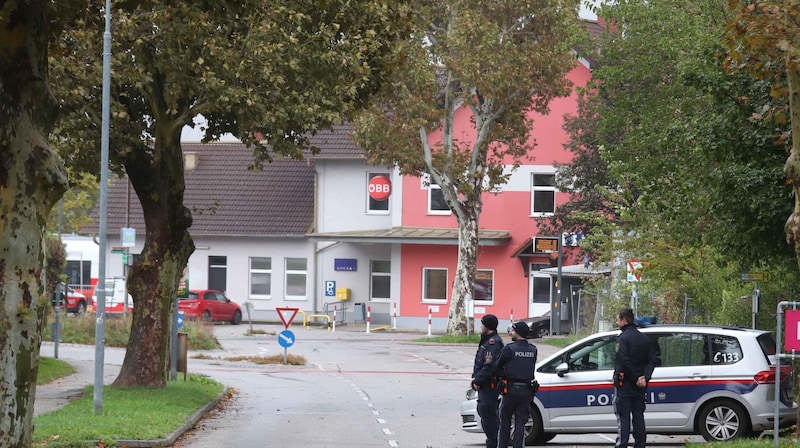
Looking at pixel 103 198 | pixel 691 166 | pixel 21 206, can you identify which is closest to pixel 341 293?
pixel 691 166

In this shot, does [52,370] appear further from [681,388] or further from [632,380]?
[632,380]

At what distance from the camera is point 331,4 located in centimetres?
1922

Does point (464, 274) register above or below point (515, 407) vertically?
above

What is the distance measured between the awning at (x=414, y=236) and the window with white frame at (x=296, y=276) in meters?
2.93

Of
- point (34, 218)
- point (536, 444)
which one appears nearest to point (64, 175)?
point (34, 218)

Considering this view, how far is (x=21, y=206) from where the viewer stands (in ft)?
36.4

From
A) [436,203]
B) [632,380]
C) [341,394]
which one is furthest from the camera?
[436,203]

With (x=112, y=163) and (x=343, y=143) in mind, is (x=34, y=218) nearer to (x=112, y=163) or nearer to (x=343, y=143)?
(x=112, y=163)

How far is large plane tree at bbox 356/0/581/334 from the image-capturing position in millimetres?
39906

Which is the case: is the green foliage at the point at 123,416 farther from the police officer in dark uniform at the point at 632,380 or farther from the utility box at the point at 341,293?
the utility box at the point at 341,293

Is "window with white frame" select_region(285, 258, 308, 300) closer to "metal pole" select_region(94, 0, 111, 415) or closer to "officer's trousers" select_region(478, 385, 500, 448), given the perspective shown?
"metal pole" select_region(94, 0, 111, 415)

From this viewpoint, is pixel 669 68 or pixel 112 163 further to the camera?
pixel 669 68

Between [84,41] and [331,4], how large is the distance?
3957 millimetres

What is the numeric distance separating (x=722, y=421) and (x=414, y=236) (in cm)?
3608
